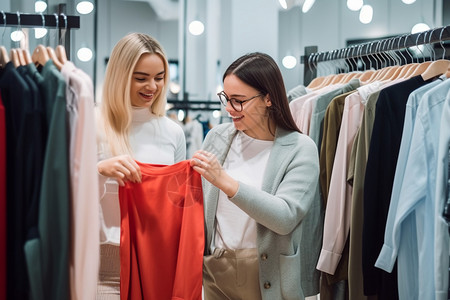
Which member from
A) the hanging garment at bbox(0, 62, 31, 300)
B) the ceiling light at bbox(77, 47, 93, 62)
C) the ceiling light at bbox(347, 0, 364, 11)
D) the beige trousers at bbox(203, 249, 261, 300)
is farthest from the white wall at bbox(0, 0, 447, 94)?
the hanging garment at bbox(0, 62, 31, 300)

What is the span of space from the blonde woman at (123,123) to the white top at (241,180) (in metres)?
0.25

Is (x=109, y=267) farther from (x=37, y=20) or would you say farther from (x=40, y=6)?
(x=40, y=6)

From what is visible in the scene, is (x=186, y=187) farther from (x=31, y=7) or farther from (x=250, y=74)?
(x=31, y=7)

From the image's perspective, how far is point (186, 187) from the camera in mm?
1680

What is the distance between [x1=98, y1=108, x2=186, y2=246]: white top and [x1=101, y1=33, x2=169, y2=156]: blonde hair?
1.9 inches

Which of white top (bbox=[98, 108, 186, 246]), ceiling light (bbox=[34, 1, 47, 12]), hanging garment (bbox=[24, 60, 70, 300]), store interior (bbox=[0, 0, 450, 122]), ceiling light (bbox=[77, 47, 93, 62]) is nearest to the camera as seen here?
hanging garment (bbox=[24, 60, 70, 300])

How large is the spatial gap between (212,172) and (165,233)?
253mm

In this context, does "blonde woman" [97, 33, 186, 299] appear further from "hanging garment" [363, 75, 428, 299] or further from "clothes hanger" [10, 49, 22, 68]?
"hanging garment" [363, 75, 428, 299]

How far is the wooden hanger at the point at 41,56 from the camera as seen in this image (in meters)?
1.48

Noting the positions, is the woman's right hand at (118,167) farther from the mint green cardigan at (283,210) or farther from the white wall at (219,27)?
the white wall at (219,27)

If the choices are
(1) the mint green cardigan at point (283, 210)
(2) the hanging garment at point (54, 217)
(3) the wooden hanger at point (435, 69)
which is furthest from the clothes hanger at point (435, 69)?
(2) the hanging garment at point (54, 217)

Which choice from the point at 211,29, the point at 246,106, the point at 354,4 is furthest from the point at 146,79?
the point at 211,29

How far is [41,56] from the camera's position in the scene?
150 cm

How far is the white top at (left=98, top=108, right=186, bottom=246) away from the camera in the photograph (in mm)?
1700
